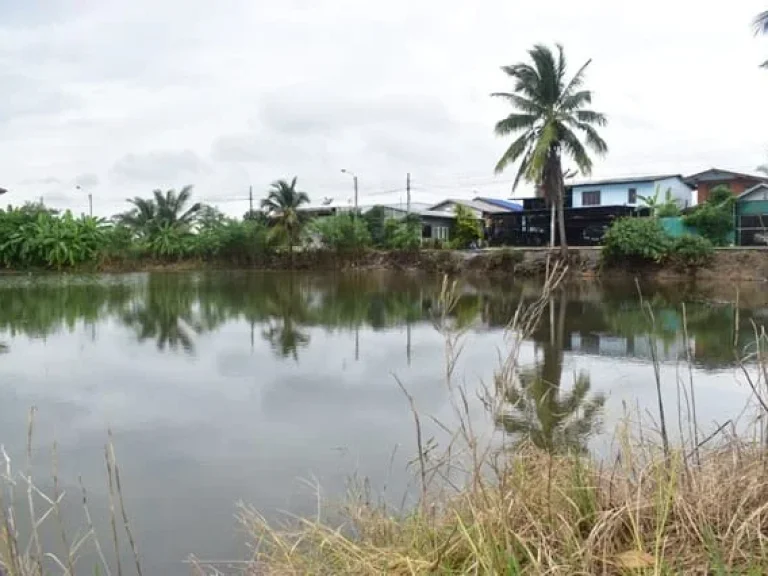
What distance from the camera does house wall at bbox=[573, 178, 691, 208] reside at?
3747 centimetres

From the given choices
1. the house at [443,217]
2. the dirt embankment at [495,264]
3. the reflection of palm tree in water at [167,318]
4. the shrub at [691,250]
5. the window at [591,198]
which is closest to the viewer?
the reflection of palm tree in water at [167,318]

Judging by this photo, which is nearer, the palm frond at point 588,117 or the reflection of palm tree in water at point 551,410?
the reflection of palm tree in water at point 551,410

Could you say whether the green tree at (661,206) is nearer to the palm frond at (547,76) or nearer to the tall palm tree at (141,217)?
the palm frond at (547,76)

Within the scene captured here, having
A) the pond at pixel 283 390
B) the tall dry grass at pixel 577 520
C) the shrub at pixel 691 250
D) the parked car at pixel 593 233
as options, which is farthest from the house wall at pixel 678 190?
the tall dry grass at pixel 577 520

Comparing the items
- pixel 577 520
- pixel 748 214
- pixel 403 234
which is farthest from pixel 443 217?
pixel 577 520

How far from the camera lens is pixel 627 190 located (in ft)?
125

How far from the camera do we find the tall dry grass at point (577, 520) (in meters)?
2.08

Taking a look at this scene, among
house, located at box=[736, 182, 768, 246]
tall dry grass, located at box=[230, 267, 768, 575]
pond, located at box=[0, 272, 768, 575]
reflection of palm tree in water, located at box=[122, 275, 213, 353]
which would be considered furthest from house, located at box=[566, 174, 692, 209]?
tall dry grass, located at box=[230, 267, 768, 575]

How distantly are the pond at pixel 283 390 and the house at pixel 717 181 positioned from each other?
893 inches

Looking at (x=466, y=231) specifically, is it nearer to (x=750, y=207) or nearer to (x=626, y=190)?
(x=626, y=190)

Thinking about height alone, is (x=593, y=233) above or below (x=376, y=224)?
below

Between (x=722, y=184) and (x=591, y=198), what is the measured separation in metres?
7.05

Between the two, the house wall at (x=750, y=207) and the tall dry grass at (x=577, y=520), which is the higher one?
the house wall at (x=750, y=207)

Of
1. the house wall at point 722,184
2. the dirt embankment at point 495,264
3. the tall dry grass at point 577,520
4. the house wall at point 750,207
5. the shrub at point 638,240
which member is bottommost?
the tall dry grass at point 577,520
